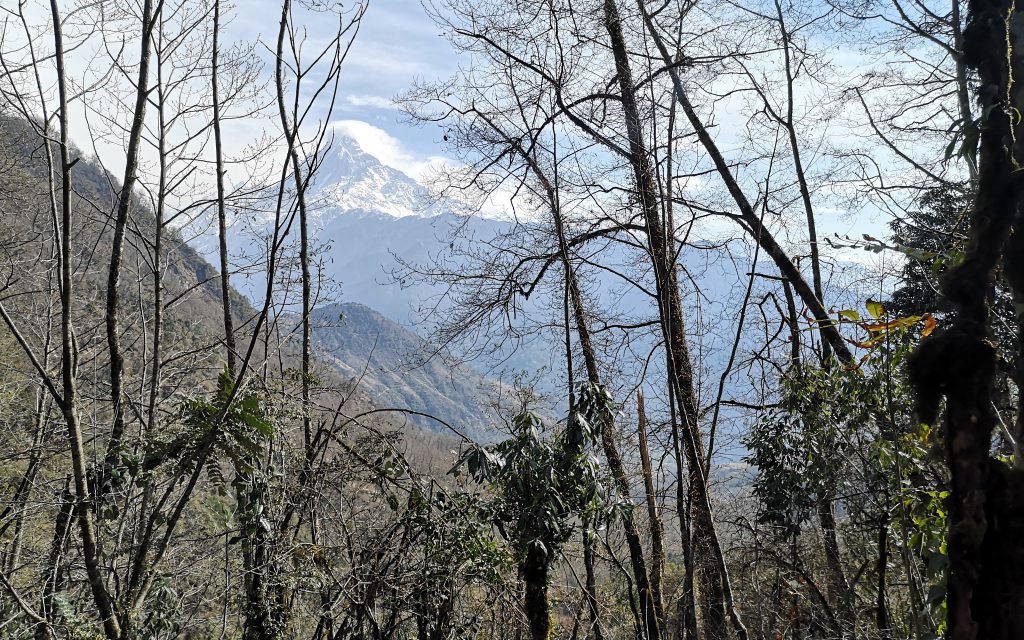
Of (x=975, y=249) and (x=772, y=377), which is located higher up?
(x=772, y=377)

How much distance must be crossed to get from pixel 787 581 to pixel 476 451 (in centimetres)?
270

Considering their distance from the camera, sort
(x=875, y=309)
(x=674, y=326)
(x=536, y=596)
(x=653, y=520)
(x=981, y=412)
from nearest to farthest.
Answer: (x=981, y=412), (x=875, y=309), (x=536, y=596), (x=653, y=520), (x=674, y=326)

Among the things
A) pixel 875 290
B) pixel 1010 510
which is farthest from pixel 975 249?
pixel 875 290

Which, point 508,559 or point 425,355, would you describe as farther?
point 425,355

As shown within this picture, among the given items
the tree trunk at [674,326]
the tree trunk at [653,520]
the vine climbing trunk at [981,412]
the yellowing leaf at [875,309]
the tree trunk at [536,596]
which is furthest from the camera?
the tree trunk at [653,520]

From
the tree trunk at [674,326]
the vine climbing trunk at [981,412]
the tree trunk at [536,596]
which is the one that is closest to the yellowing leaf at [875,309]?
the tree trunk at [674,326]

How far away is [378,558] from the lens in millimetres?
4055

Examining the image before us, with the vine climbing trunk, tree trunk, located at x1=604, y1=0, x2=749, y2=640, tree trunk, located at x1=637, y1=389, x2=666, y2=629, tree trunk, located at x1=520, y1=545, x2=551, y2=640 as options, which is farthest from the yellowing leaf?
tree trunk, located at x1=637, y1=389, x2=666, y2=629

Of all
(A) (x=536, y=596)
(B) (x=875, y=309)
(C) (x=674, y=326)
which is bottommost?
(A) (x=536, y=596)

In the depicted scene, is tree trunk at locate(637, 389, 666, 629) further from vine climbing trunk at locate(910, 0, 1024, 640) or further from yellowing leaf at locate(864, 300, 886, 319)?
vine climbing trunk at locate(910, 0, 1024, 640)

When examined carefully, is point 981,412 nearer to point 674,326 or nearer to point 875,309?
point 875,309

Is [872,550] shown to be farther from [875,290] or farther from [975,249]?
[975,249]

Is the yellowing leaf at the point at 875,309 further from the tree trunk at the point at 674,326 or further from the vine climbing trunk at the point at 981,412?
the vine climbing trunk at the point at 981,412

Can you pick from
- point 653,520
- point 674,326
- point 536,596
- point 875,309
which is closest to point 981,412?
point 875,309
